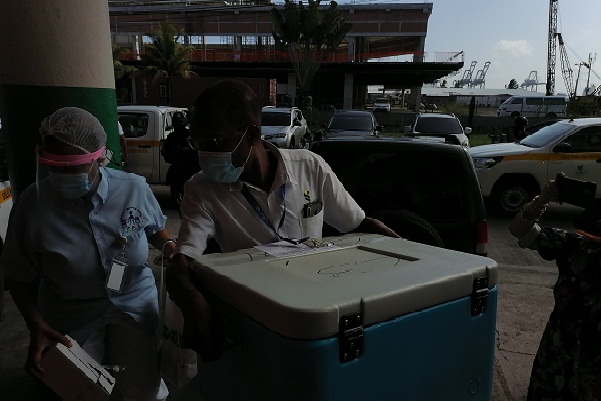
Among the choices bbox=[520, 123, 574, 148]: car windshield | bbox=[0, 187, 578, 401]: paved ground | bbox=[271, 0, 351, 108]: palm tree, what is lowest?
bbox=[0, 187, 578, 401]: paved ground

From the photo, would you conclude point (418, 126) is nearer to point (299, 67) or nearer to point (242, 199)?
point (242, 199)

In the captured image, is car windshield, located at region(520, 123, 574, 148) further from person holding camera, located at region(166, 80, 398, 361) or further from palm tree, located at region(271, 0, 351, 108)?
palm tree, located at region(271, 0, 351, 108)

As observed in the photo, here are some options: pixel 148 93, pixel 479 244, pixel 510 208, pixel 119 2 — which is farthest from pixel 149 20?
pixel 479 244

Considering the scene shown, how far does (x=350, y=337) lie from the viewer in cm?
119

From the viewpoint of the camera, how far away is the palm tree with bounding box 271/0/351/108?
114ft

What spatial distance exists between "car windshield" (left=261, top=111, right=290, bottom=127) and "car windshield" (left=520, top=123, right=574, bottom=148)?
7.40m

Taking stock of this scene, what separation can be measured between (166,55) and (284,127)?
23.6 meters

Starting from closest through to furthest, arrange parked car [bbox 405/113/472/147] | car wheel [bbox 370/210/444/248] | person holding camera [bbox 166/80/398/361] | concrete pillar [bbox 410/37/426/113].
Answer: person holding camera [bbox 166/80/398/361]
car wheel [bbox 370/210/444/248]
parked car [bbox 405/113/472/147]
concrete pillar [bbox 410/37/426/113]

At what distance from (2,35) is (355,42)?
4655 centimetres

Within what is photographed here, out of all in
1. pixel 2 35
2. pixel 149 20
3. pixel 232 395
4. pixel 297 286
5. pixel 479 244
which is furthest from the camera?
pixel 149 20

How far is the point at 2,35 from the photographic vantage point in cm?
311

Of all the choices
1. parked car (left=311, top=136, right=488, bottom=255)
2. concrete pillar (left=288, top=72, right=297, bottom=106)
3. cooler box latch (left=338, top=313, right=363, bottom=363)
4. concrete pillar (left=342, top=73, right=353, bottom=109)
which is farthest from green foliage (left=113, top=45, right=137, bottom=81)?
cooler box latch (left=338, top=313, right=363, bottom=363)

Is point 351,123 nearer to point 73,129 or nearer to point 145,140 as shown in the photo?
point 145,140

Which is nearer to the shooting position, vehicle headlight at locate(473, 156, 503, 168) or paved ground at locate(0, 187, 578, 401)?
paved ground at locate(0, 187, 578, 401)
